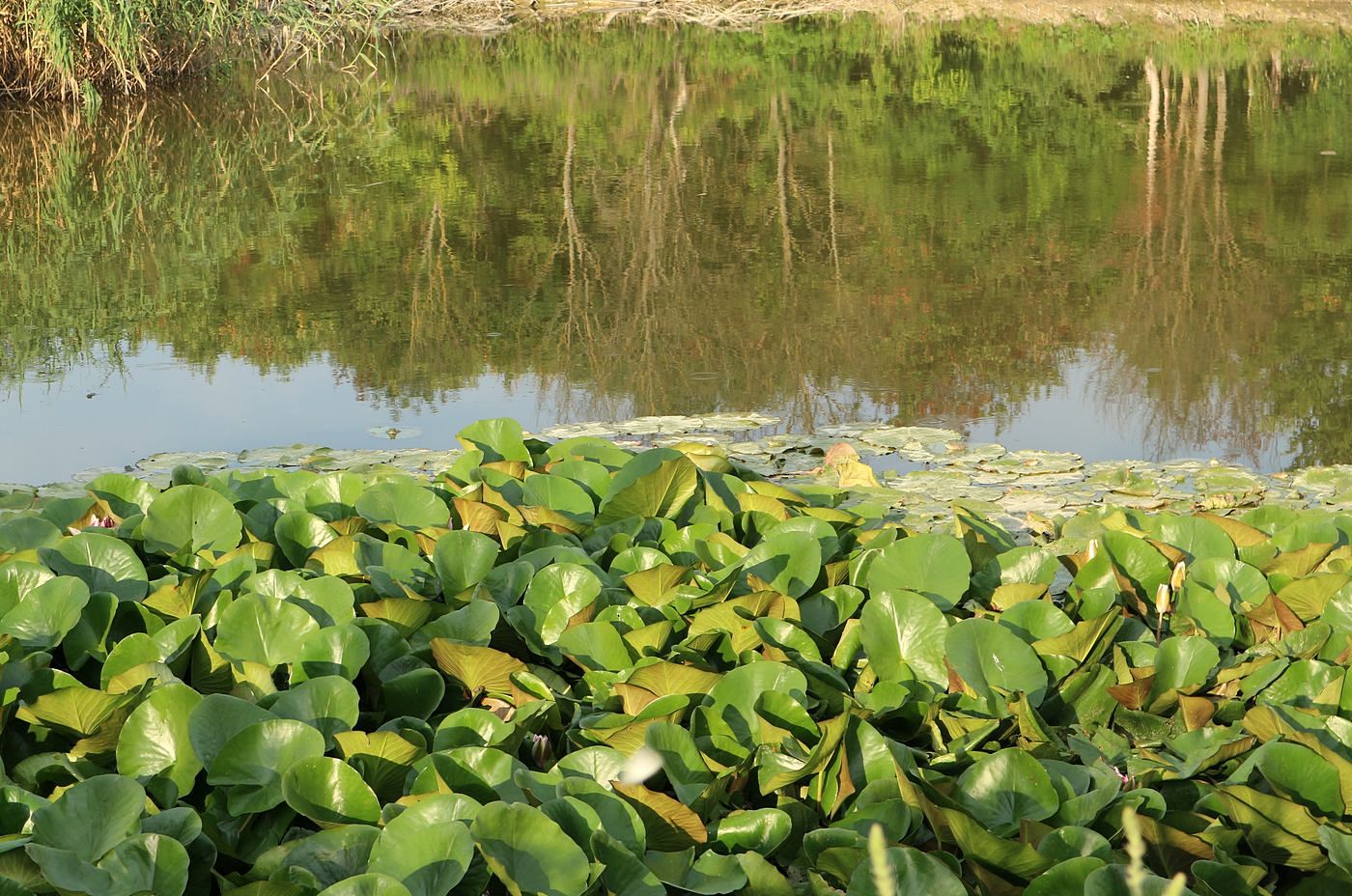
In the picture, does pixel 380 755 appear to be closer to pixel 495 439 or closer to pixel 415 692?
pixel 415 692

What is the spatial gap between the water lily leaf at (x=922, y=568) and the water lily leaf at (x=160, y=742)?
1.09m

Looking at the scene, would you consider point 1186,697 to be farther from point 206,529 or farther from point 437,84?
point 437,84

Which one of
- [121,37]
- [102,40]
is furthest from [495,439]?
[102,40]

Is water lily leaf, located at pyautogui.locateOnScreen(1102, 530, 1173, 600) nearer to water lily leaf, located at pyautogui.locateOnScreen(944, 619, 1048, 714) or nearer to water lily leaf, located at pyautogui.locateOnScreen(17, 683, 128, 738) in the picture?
water lily leaf, located at pyautogui.locateOnScreen(944, 619, 1048, 714)

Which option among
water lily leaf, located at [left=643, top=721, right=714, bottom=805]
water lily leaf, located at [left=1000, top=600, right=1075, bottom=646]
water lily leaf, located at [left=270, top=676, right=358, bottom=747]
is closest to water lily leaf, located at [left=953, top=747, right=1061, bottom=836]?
water lily leaf, located at [left=643, top=721, right=714, bottom=805]

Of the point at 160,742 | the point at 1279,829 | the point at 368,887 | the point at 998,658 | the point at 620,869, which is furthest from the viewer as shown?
the point at 998,658

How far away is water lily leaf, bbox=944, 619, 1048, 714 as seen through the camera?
2.01 m

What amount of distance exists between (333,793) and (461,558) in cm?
68

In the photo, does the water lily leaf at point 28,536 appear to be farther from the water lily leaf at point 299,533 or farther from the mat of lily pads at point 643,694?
the water lily leaf at point 299,533

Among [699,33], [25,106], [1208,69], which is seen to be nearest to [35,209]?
[25,106]

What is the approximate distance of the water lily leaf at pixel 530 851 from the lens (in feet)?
4.94

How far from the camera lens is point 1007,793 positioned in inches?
67.3

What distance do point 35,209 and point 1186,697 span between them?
7.42m

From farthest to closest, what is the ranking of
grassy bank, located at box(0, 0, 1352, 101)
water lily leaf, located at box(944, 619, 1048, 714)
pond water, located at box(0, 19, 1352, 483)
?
grassy bank, located at box(0, 0, 1352, 101), pond water, located at box(0, 19, 1352, 483), water lily leaf, located at box(944, 619, 1048, 714)
